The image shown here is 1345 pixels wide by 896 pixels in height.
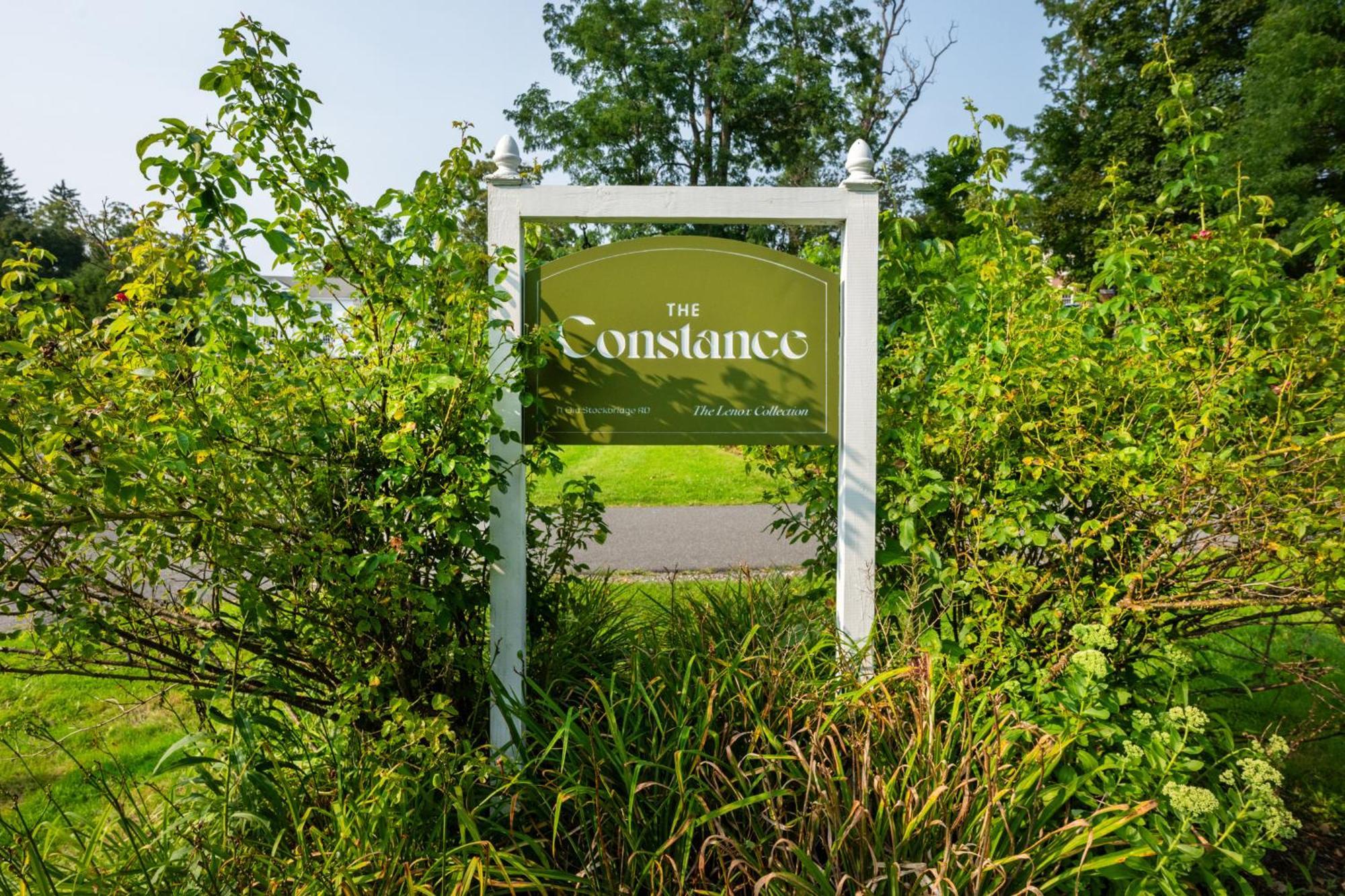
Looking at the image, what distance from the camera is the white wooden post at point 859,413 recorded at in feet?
8.59

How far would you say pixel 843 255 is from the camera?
103 inches

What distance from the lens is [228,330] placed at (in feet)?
6.58

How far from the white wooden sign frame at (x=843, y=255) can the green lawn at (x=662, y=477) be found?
445 centimetres

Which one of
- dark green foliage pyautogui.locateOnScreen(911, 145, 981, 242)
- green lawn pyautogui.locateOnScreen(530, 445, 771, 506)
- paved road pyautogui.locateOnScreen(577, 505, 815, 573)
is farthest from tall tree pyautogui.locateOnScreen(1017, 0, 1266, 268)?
paved road pyautogui.locateOnScreen(577, 505, 815, 573)

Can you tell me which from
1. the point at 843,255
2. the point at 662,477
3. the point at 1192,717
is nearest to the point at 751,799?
the point at 1192,717

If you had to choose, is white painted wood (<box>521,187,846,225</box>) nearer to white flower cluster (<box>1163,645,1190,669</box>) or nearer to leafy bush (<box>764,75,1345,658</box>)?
leafy bush (<box>764,75,1345,658</box>)

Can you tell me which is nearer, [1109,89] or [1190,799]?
[1190,799]

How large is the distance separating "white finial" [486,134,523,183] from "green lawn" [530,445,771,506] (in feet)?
15.1

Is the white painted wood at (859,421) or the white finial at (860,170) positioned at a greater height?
the white finial at (860,170)

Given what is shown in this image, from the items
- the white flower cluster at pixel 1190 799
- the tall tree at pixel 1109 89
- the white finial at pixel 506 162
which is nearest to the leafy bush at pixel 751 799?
the white flower cluster at pixel 1190 799

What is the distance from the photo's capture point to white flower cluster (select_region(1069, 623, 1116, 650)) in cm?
196

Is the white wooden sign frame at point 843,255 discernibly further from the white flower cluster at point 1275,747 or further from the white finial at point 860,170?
the white flower cluster at point 1275,747

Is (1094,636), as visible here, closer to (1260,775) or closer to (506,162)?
(1260,775)

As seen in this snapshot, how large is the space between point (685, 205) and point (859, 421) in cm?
100
